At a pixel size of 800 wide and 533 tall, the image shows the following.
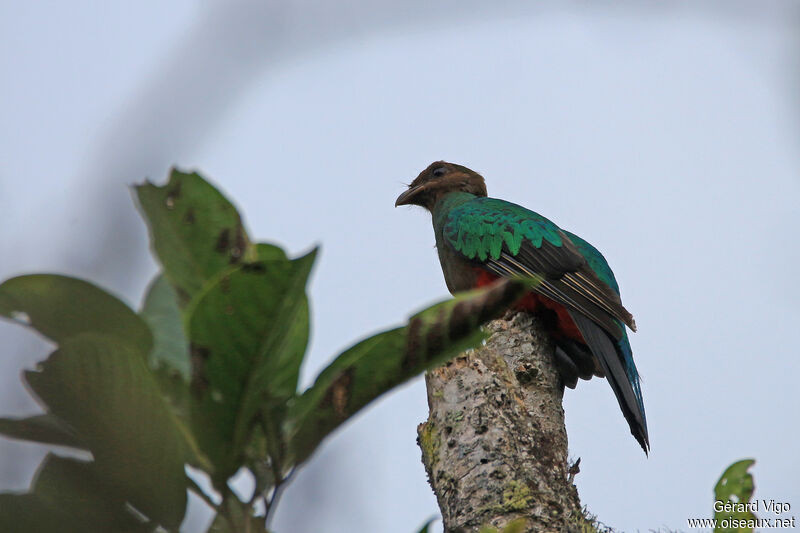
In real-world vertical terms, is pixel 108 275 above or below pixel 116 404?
above

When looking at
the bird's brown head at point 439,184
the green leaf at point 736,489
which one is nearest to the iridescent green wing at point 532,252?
the bird's brown head at point 439,184

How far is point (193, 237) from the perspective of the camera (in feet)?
4.55

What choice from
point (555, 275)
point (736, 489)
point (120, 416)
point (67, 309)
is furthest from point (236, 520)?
point (555, 275)

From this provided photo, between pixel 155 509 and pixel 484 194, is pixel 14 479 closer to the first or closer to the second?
pixel 155 509

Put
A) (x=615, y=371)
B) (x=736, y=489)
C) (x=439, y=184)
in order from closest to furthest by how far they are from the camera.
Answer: (x=736, y=489) < (x=615, y=371) < (x=439, y=184)

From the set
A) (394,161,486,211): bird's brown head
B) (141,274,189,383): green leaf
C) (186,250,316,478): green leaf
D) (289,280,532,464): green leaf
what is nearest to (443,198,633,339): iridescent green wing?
(394,161,486,211): bird's brown head

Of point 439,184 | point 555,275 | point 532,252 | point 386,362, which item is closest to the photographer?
point 386,362

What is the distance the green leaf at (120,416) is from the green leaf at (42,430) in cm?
5

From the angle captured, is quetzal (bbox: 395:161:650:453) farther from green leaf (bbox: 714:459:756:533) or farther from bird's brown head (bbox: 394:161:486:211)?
green leaf (bbox: 714:459:756:533)

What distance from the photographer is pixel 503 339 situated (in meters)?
4.21

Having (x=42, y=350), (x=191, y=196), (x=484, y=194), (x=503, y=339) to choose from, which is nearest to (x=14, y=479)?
(x=42, y=350)

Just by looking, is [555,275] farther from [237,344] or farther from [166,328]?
[237,344]

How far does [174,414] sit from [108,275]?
27cm

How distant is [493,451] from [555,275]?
8.02 ft
